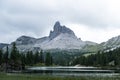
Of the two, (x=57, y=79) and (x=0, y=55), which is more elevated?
(x=0, y=55)

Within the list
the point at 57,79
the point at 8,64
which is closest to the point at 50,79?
the point at 57,79

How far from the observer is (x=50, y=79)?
231 ft

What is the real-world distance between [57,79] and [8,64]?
117482 millimetres

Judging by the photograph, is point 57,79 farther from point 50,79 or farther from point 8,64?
point 8,64

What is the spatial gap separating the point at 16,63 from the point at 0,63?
11.2 meters

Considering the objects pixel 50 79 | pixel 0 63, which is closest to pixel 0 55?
pixel 0 63

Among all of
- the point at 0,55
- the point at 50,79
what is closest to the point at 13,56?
the point at 0,55

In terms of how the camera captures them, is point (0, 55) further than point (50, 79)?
Yes

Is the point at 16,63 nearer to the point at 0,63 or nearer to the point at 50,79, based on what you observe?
the point at 0,63

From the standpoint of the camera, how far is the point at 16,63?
614ft

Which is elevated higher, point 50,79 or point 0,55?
point 0,55

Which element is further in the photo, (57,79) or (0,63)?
(0,63)

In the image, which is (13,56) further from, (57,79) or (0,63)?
(57,79)

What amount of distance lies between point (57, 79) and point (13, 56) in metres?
128
